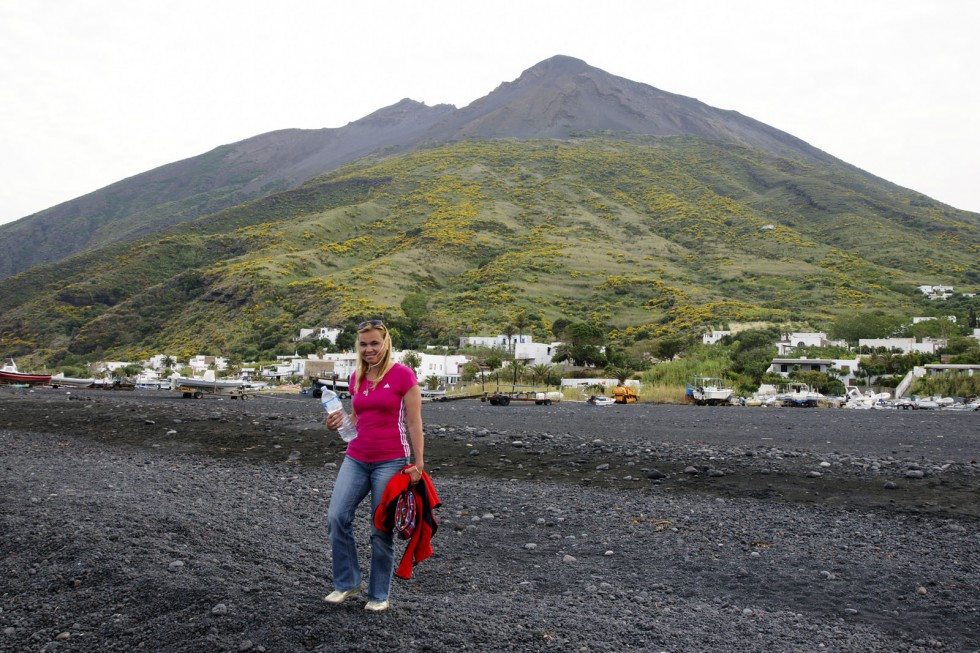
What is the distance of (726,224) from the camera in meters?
119

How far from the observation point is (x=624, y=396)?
3275 centimetres

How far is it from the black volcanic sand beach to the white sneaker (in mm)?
107

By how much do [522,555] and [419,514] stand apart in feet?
6.86

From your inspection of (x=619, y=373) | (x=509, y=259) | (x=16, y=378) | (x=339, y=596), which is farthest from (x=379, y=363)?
(x=509, y=259)

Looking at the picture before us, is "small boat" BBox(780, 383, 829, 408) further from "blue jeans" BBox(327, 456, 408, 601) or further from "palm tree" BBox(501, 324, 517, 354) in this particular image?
"blue jeans" BBox(327, 456, 408, 601)

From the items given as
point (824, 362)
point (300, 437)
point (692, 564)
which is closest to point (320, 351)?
point (824, 362)

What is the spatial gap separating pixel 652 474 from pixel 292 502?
5.03 metres

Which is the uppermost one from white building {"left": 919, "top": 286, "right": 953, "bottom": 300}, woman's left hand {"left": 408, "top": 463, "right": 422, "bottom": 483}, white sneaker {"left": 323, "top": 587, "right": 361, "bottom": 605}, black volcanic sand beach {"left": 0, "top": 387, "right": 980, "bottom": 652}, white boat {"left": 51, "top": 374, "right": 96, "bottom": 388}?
white building {"left": 919, "top": 286, "right": 953, "bottom": 300}

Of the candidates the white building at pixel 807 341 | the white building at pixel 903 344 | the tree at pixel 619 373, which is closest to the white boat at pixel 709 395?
the tree at pixel 619 373

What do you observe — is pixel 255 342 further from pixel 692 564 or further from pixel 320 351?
pixel 692 564

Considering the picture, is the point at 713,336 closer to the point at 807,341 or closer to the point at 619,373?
the point at 807,341

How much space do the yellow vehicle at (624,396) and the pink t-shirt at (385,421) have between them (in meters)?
29.3

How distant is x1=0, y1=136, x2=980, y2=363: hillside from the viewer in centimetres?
7475

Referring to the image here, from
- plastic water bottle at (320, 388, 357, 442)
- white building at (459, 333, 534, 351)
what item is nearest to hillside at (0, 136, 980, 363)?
white building at (459, 333, 534, 351)
